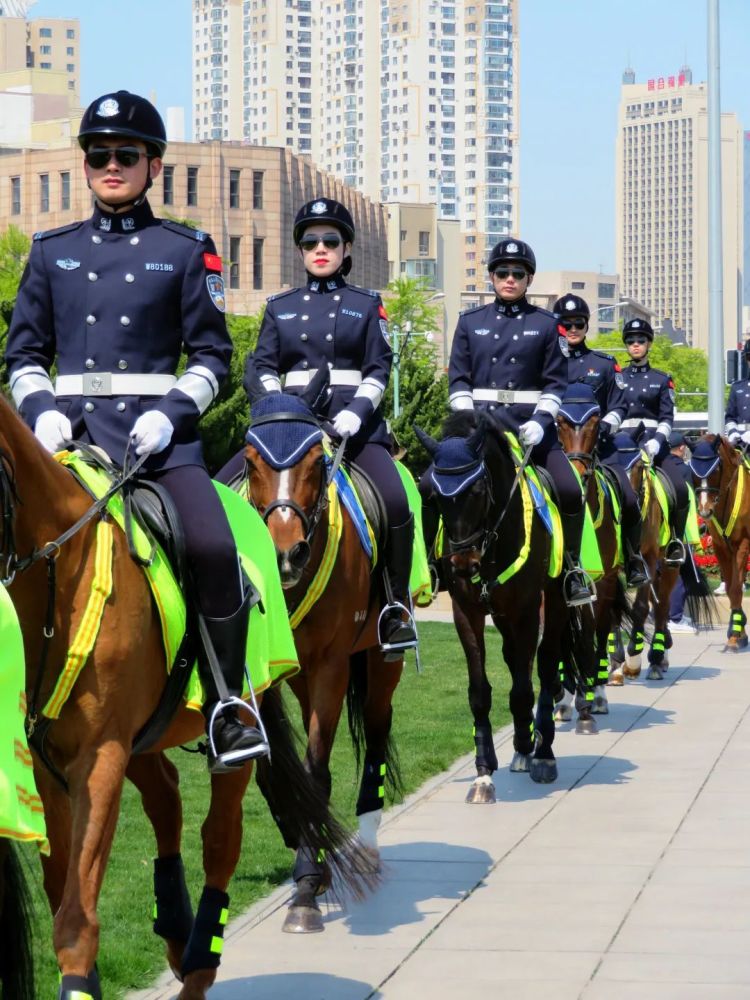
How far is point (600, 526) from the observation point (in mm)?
14906

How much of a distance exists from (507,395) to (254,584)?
5.73 metres

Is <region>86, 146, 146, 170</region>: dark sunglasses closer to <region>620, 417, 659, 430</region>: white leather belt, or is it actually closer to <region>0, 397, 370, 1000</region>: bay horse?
<region>0, 397, 370, 1000</region>: bay horse

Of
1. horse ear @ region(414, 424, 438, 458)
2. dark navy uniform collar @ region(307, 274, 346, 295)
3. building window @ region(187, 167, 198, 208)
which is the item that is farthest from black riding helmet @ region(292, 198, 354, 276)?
building window @ region(187, 167, 198, 208)

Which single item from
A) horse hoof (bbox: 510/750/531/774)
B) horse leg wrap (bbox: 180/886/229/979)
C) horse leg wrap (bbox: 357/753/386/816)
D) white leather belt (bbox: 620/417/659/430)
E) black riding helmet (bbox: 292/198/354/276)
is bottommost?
horse hoof (bbox: 510/750/531/774)

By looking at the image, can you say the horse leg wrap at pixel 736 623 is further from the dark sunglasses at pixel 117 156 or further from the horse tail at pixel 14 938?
the horse tail at pixel 14 938

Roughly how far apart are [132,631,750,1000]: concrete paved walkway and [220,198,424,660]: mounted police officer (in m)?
1.38

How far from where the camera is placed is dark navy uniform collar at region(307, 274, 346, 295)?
9.49 meters

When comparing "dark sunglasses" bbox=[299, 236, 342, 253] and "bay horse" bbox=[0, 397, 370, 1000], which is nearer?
"bay horse" bbox=[0, 397, 370, 1000]

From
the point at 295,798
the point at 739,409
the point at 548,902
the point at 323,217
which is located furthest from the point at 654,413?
the point at 295,798

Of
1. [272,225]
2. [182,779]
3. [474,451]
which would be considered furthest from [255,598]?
[272,225]

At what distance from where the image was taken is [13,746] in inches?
172

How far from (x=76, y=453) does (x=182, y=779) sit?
6.41 metres

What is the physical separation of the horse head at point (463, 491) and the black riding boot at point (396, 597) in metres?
1.23

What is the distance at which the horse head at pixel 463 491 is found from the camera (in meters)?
10.4
